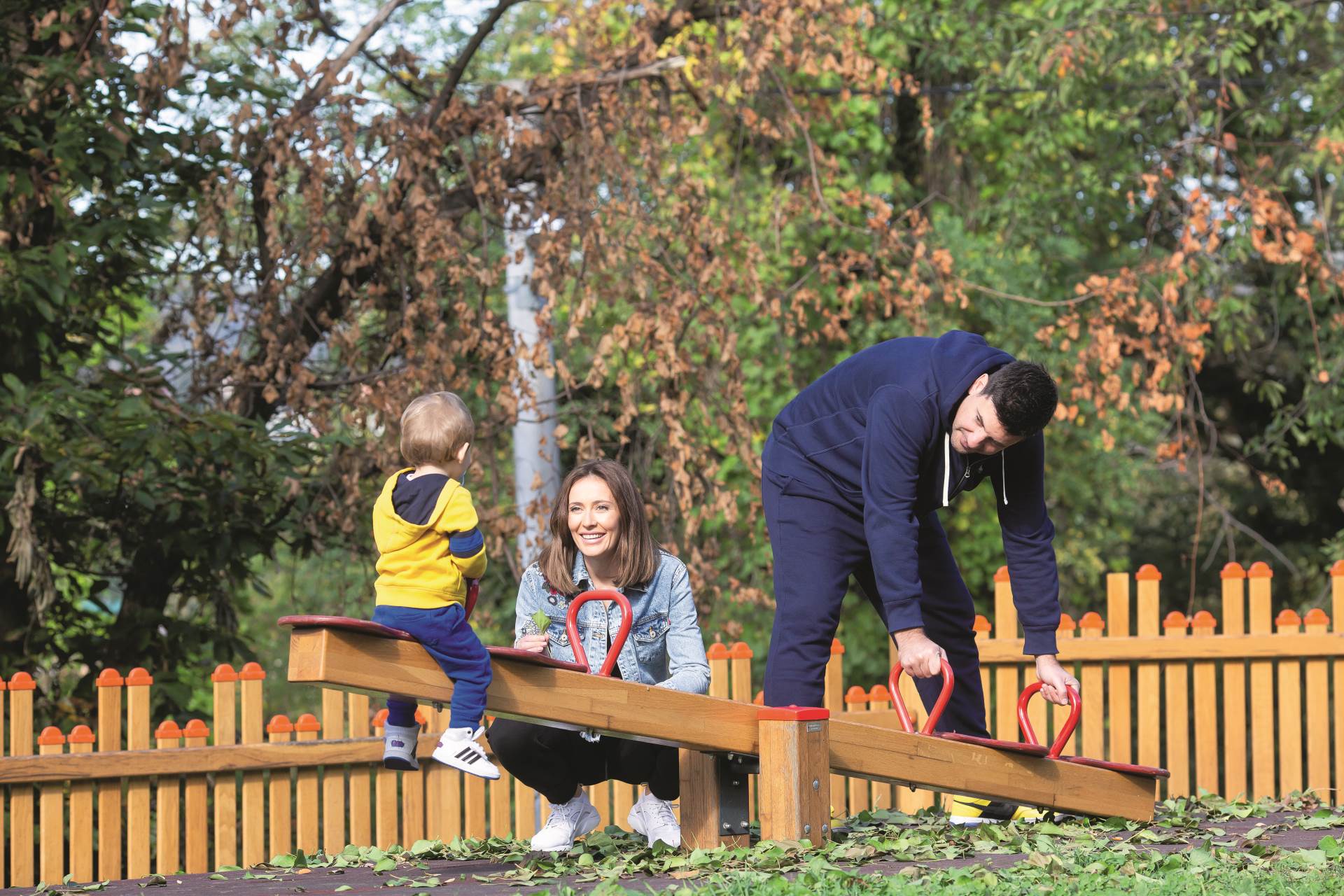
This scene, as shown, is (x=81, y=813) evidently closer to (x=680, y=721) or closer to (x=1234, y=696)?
(x=680, y=721)

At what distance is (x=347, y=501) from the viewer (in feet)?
26.6

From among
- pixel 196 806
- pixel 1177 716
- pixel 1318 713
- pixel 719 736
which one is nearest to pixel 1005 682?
pixel 1177 716

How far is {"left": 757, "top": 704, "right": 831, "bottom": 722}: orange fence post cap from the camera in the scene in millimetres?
4180

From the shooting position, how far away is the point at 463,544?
13.1ft

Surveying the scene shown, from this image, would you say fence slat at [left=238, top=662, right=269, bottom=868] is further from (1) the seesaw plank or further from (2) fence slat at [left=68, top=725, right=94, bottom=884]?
(1) the seesaw plank

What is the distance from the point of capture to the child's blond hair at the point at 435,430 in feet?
13.2

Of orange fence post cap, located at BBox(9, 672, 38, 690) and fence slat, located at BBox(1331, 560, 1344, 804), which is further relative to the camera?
fence slat, located at BBox(1331, 560, 1344, 804)

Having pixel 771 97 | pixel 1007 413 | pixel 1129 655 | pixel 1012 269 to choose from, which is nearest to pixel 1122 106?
pixel 1012 269

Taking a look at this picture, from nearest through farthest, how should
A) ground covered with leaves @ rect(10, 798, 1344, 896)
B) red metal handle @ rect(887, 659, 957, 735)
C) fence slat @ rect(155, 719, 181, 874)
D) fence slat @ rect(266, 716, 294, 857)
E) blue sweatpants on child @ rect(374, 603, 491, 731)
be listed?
ground covered with leaves @ rect(10, 798, 1344, 896)
blue sweatpants on child @ rect(374, 603, 491, 731)
red metal handle @ rect(887, 659, 957, 735)
fence slat @ rect(155, 719, 181, 874)
fence slat @ rect(266, 716, 294, 857)

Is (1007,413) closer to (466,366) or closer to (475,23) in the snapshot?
(466,366)

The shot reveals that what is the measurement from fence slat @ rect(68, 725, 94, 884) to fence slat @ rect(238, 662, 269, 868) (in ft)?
1.89

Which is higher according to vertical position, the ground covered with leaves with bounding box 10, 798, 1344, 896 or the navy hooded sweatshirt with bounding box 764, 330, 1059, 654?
the navy hooded sweatshirt with bounding box 764, 330, 1059, 654

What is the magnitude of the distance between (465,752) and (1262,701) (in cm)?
411

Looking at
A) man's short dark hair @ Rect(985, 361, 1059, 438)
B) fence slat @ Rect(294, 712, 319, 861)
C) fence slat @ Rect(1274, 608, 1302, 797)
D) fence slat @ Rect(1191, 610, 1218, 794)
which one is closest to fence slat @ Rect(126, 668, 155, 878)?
fence slat @ Rect(294, 712, 319, 861)
